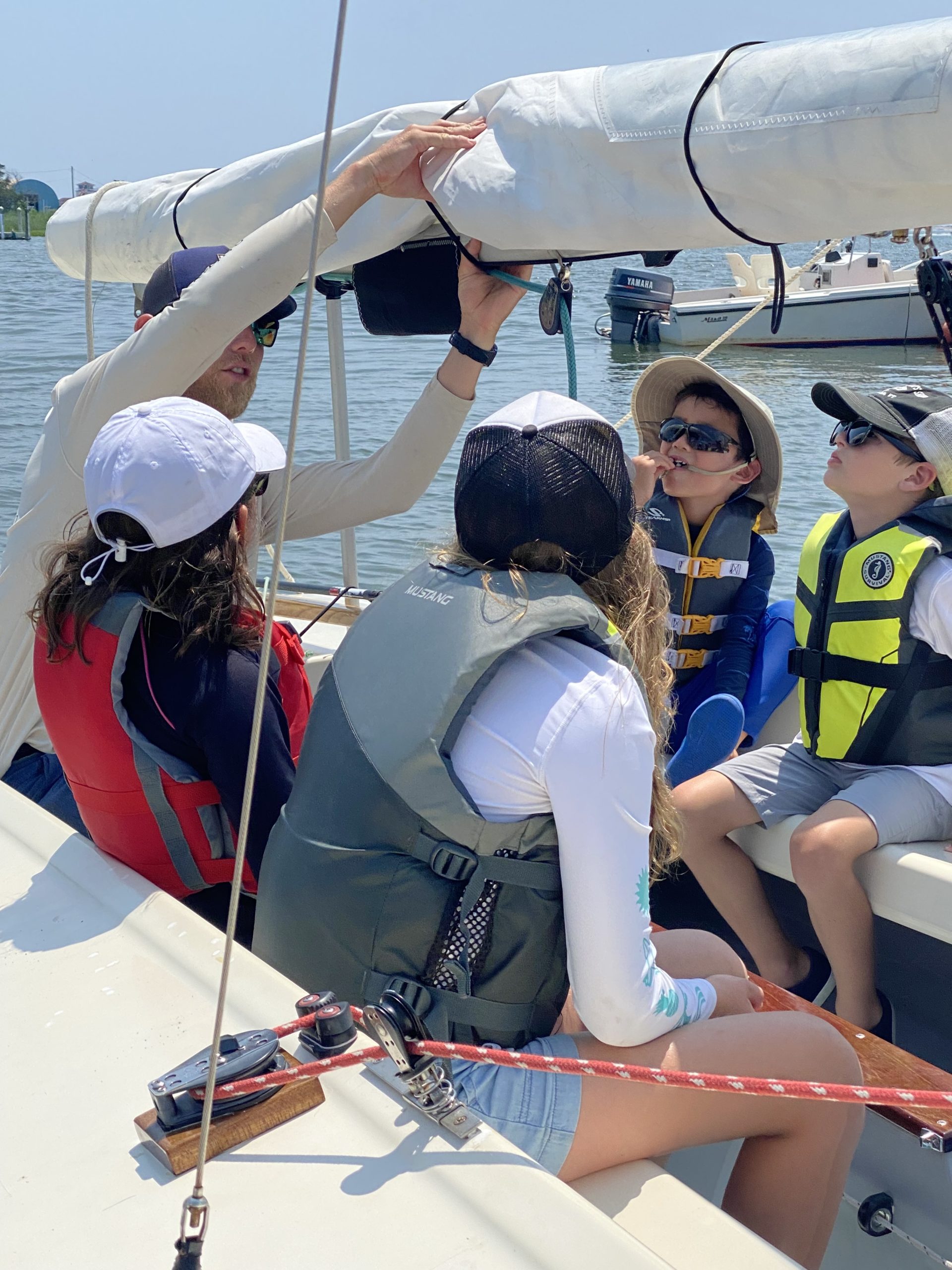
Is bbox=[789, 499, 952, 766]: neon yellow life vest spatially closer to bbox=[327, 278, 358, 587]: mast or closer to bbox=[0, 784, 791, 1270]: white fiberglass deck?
bbox=[0, 784, 791, 1270]: white fiberglass deck

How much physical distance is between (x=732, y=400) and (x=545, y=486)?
1688 millimetres

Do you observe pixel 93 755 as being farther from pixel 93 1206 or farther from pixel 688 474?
pixel 688 474

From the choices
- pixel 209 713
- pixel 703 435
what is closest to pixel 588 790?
pixel 209 713

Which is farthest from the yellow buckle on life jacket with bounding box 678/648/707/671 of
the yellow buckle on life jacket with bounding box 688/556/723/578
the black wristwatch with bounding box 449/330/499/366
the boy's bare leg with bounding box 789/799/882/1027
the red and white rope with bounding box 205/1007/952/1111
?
the red and white rope with bounding box 205/1007/952/1111

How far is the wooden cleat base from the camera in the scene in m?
1.02

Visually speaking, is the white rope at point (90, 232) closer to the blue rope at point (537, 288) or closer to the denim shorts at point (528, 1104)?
the blue rope at point (537, 288)

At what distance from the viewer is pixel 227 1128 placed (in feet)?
3.43

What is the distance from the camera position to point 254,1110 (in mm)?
1068

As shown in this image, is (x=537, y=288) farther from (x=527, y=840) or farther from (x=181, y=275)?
(x=527, y=840)

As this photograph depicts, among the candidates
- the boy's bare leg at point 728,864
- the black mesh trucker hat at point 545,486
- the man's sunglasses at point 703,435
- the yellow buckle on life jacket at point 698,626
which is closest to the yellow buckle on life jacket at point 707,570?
the yellow buckle on life jacket at point 698,626

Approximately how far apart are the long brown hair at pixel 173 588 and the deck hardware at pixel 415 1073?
0.64 meters

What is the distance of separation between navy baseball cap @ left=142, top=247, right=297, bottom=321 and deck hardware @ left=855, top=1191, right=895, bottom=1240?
1.81 m

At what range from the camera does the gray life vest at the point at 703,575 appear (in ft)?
9.29

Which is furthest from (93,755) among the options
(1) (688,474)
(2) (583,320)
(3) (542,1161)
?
(2) (583,320)
